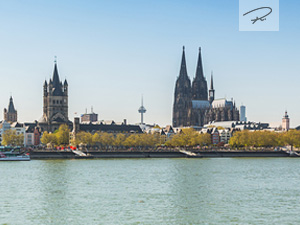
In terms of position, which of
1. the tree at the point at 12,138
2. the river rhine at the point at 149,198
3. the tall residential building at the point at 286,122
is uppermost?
the tall residential building at the point at 286,122

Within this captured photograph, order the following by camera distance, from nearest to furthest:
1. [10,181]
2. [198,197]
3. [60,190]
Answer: [198,197], [60,190], [10,181]

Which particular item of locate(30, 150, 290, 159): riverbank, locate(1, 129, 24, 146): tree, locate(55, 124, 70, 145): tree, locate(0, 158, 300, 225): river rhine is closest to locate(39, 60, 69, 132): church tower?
locate(1, 129, 24, 146): tree

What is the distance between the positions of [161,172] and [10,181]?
19.6 meters

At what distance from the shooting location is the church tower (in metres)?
168

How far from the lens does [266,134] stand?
136250mm

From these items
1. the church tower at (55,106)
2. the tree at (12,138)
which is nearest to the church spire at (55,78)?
the church tower at (55,106)

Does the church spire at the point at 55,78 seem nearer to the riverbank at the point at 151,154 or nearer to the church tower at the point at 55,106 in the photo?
the church tower at the point at 55,106

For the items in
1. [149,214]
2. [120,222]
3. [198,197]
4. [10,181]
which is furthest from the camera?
[10,181]

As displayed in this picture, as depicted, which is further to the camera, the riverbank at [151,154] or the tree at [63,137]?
the tree at [63,137]

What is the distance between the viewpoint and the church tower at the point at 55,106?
16850cm

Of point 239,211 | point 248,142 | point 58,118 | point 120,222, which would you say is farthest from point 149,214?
point 58,118

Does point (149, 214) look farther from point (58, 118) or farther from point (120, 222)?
point (58, 118)

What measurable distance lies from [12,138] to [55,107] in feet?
94.7

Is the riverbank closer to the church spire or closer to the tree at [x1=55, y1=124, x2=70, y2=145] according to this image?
the tree at [x1=55, y1=124, x2=70, y2=145]
